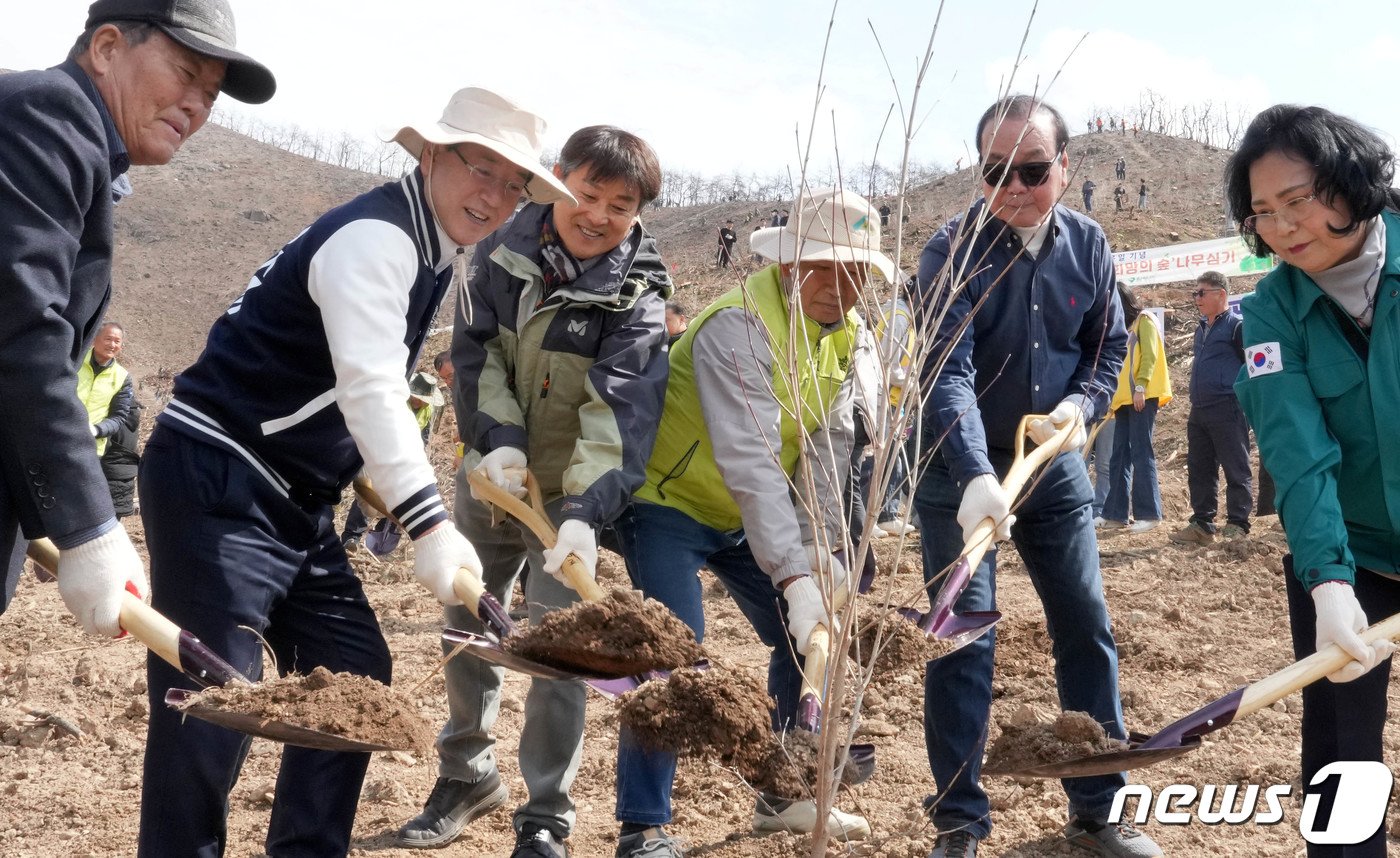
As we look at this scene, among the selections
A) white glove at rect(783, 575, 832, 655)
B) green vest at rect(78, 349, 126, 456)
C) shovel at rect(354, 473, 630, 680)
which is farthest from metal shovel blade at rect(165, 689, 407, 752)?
green vest at rect(78, 349, 126, 456)

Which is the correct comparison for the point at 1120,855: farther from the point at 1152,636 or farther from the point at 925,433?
the point at 1152,636

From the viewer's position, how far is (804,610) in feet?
10.1

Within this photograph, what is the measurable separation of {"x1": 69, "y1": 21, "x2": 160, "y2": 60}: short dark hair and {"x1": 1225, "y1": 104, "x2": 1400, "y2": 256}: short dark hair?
252cm

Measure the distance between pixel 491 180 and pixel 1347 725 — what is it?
2432 millimetres

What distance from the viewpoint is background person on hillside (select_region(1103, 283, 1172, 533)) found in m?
8.92

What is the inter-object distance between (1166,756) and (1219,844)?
3.56ft

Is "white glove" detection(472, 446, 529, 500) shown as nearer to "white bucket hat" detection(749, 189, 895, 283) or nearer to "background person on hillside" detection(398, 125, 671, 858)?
"background person on hillside" detection(398, 125, 671, 858)

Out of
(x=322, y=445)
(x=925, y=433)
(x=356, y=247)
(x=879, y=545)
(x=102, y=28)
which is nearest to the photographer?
(x=102, y=28)

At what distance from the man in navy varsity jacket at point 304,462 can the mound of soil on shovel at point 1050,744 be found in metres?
1.36

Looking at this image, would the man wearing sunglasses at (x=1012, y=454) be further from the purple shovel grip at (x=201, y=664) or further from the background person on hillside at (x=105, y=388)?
→ the background person on hillside at (x=105, y=388)

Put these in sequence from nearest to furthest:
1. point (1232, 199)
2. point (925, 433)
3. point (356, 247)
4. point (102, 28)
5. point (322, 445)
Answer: point (102, 28), point (356, 247), point (322, 445), point (1232, 199), point (925, 433)

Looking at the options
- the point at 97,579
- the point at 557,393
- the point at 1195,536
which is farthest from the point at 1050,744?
the point at 1195,536

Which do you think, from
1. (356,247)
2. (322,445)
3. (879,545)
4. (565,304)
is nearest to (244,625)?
(322,445)

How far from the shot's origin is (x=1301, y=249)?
2.71m
